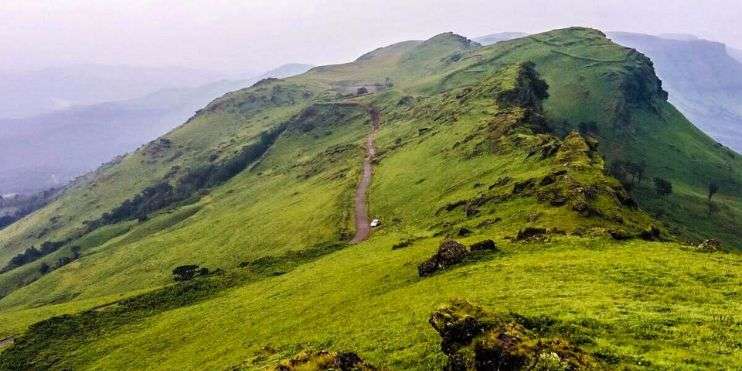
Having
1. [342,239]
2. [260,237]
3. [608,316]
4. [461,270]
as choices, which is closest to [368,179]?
[260,237]

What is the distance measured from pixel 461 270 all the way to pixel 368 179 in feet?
322

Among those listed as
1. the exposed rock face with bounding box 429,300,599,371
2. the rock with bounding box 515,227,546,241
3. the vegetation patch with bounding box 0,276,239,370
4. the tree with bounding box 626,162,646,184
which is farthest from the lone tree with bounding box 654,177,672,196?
the exposed rock face with bounding box 429,300,599,371

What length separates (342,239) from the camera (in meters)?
102

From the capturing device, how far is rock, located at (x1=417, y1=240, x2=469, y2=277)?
54.4 meters

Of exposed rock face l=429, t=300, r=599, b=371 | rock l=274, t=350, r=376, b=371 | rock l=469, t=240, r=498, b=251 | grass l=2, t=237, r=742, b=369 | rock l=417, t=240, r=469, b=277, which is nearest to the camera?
exposed rock face l=429, t=300, r=599, b=371

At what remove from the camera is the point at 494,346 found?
22797mm

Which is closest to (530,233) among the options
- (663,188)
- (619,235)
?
(619,235)

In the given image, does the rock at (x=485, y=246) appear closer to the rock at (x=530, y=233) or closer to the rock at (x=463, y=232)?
the rock at (x=530, y=233)

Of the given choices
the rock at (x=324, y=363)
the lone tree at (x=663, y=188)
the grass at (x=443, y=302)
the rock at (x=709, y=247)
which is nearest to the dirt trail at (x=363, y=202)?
the grass at (x=443, y=302)

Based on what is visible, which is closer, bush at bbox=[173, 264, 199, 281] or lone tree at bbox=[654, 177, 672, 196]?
bush at bbox=[173, 264, 199, 281]

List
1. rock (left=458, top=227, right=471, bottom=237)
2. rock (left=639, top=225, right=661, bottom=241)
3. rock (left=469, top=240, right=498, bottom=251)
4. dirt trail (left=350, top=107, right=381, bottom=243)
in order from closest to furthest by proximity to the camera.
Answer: rock (left=469, top=240, right=498, bottom=251), rock (left=639, top=225, right=661, bottom=241), rock (left=458, top=227, right=471, bottom=237), dirt trail (left=350, top=107, right=381, bottom=243)

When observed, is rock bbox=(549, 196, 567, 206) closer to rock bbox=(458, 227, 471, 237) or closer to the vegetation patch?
rock bbox=(458, 227, 471, 237)

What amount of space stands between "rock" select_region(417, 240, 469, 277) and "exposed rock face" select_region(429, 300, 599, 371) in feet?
89.0

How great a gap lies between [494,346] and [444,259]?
105 ft
